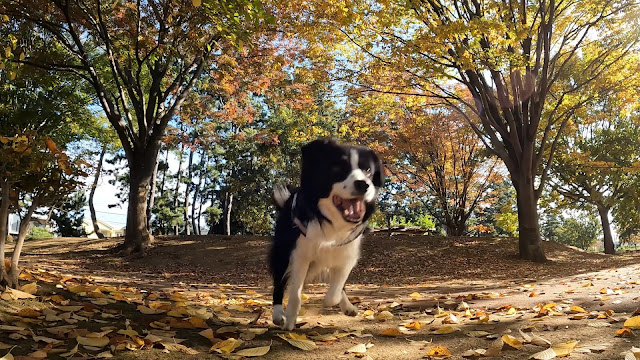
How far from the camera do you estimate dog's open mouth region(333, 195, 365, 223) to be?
2974 millimetres

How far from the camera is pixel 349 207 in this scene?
118 inches

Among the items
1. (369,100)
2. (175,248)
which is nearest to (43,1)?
(175,248)

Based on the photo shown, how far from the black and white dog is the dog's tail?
0.17m

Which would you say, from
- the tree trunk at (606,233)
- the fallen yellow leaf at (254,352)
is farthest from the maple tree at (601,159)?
the fallen yellow leaf at (254,352)

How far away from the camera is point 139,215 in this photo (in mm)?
11734

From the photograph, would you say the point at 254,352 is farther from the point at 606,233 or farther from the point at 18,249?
the point at 606,233

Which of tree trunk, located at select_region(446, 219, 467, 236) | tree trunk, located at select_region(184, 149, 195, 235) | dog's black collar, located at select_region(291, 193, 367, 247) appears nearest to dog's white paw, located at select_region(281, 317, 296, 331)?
dog's black collar, located at select_region(291, 193, 367, 247)

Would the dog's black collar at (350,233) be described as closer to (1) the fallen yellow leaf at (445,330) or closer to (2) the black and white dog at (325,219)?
(2) the black and white dog at (325,219)

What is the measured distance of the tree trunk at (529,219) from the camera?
10578 millimetres

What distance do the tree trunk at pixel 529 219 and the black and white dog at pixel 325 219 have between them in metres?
8.53

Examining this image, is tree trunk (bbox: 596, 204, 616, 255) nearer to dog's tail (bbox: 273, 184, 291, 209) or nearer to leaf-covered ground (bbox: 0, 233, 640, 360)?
leaf-covered ground (bbox: 0, 233, 640, 360)

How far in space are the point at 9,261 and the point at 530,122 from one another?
10.6 m

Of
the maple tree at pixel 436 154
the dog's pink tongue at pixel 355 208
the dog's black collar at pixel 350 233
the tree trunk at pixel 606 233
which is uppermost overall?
the maple tree at pixel 436 154

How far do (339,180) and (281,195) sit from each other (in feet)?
3.26
